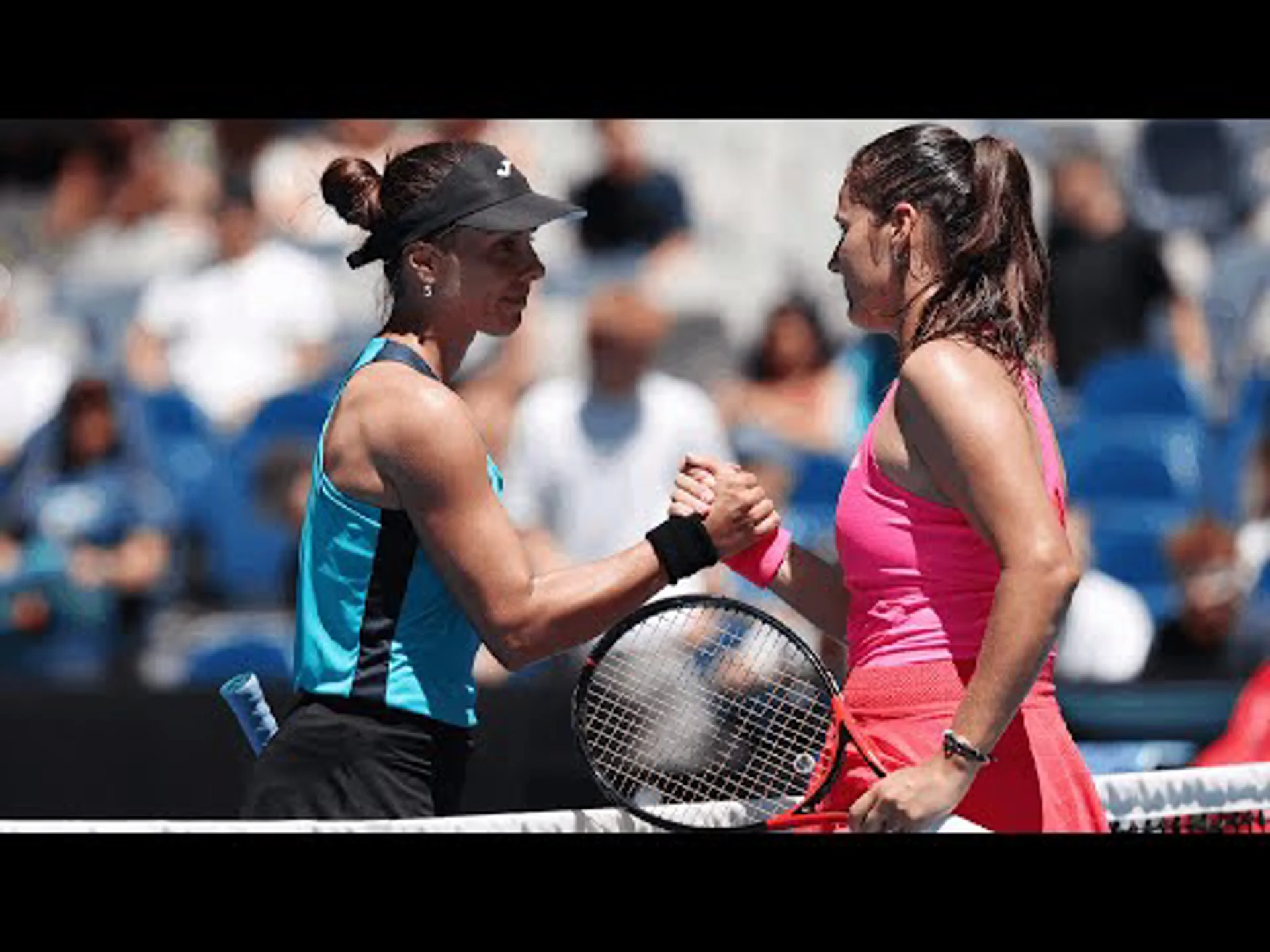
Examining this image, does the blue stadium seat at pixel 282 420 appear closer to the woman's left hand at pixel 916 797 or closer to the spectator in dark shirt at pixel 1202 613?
the spectator in dark shirt at pixel 1202 613

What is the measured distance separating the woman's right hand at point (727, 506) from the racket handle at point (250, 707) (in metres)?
0.67

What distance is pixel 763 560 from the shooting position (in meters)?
3.62

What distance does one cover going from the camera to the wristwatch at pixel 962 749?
3.06 meters

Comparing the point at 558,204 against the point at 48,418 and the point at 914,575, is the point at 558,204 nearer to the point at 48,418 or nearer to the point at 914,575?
the point at 914,575

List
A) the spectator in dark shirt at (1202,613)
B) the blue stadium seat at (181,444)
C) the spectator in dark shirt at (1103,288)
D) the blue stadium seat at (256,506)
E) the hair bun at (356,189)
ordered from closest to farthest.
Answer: the hair bun at (356,189)
the spectator in dark shirt at (1202,613)
the blue stadium seat at (256,506)
the blue stadium seat at (181,444)
the spectator in dark shirt at (1103,288)

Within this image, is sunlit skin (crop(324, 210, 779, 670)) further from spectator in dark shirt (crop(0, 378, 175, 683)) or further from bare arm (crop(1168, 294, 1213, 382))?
bare arm (crop(1168, 294, 1213, 382))

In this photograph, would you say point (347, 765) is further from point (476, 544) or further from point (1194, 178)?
point (1194, 178)

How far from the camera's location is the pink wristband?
361 centimetres

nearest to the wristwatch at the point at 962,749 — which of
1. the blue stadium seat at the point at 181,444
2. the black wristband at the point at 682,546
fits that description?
the black wristband at the point at 682,546

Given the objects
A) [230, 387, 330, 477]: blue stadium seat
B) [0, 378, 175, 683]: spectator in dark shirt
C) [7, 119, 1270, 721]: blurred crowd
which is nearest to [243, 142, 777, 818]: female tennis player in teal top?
[7, 119, 1270, 721]: blurred crowd

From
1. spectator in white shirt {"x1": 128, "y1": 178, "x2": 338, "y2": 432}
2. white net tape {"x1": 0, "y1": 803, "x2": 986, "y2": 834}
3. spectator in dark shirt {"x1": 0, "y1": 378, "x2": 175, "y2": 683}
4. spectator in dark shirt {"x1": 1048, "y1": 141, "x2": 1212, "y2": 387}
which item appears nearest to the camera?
white net tape {"x1": 0, "y1": 803, "x2": 986, "y2": 834}

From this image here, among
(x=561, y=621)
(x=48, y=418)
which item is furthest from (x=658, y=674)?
(x=48, y=418)

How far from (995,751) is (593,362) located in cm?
416

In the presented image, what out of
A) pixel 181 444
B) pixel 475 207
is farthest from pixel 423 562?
pixel 181 444
